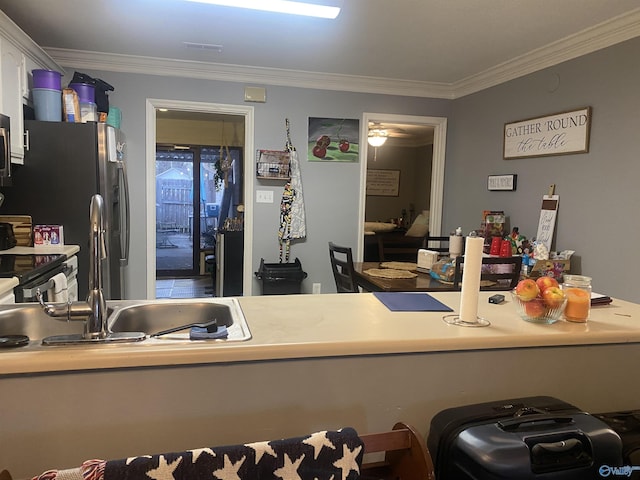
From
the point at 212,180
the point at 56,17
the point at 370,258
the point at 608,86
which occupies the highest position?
the point at 56,17

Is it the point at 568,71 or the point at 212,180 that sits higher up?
the point at 568,71

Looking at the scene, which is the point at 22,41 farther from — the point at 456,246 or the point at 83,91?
the point at 456,246

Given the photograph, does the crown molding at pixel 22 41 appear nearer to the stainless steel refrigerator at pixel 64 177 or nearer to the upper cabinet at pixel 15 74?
the upper cabinet at pixel 15 74

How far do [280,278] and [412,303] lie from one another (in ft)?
8.98

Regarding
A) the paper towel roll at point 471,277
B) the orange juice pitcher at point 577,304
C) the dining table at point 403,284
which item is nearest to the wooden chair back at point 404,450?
the paper towel roll at point 471,277

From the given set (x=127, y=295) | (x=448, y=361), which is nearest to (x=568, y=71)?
(x=448, y=361)

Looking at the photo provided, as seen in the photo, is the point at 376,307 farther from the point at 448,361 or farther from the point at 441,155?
the point at 441,155

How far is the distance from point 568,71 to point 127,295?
4074mm

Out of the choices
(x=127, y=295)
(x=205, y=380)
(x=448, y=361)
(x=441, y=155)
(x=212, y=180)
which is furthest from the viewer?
(x=212, y=180)

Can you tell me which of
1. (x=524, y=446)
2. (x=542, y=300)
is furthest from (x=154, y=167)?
(x=524, y=446)

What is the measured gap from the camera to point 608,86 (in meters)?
2.96

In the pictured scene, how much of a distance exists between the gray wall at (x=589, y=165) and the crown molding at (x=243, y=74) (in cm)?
74

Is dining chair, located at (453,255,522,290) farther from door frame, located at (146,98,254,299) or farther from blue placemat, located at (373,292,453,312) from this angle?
door frame, located at (146,98,254,299)

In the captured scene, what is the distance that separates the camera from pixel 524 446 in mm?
974
